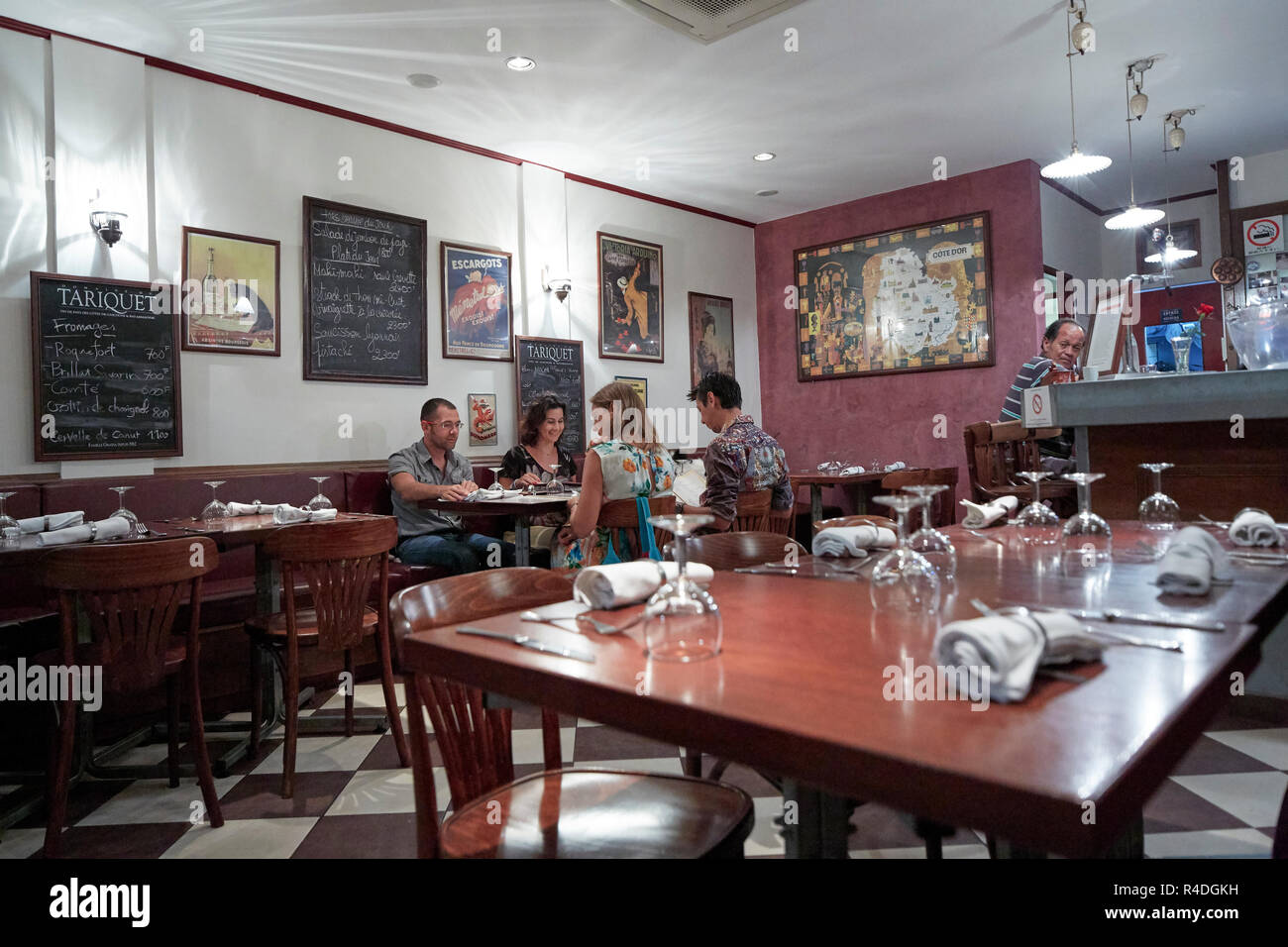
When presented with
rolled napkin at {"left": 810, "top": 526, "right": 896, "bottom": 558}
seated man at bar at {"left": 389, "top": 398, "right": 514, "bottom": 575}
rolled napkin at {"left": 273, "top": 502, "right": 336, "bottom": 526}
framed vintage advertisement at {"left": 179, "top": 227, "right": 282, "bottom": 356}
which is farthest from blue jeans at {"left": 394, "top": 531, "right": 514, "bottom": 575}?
rolled napkin at {"left": 810, "top": 526, "right": 896, "bottom": 558}

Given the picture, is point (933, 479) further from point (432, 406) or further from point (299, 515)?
point (299, 515)

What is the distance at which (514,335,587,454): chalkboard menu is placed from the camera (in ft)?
21.1

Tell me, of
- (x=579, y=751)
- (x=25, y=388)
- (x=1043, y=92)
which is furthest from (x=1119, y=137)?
(x=25, y=388)

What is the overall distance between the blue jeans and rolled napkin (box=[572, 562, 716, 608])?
3289 millimetres

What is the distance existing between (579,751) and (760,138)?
4958mm

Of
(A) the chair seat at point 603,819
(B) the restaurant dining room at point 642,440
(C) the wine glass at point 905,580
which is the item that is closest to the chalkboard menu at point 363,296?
(B) the restaurant dining room at point 642,440

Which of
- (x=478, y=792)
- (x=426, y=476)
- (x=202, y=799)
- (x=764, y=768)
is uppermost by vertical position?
(x=426, y=476)

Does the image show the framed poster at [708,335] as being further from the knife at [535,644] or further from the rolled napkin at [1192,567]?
the knife at [535,644]

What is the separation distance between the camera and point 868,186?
24.9 ft

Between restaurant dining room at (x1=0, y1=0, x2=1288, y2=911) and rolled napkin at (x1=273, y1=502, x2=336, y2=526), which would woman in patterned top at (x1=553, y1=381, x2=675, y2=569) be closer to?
restaurant dining room at (x1=0, y1=0, x2=1288, y2=911)

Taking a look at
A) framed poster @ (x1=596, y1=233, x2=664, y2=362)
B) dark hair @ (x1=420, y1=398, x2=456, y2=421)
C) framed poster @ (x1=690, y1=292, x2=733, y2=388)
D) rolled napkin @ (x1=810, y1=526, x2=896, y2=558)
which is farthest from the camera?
framed poster @ (x1=690, y1=292, x2=733, y2=388)

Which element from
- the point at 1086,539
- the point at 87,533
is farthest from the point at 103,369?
the point at 1086,539

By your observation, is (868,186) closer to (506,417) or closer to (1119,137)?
(1119,137)

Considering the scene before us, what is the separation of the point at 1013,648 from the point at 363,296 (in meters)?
5.40
